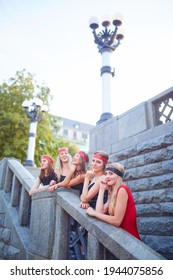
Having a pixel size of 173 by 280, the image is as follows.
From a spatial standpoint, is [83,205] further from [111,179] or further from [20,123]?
[20,123]

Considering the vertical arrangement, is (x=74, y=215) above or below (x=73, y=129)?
below

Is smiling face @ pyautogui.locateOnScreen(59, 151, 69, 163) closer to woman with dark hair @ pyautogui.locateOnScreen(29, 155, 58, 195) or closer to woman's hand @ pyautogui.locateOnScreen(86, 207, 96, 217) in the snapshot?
woman with dark hair @ pyautogui.locateOnScreen(29, 155, 58, 195)

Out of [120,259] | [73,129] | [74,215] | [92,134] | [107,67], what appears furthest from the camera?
[73,129]

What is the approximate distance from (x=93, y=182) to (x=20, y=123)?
12844 mm

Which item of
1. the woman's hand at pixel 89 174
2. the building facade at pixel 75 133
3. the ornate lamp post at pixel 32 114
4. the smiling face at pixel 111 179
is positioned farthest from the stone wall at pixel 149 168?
the building facade at pixel 75 133

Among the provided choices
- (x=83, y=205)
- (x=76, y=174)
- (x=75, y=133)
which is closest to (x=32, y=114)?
(x=76, y=174)

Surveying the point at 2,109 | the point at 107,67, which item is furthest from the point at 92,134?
the point at 2,109

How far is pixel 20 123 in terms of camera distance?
48.9 feet

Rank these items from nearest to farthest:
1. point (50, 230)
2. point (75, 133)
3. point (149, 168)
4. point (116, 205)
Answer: point (116, 205)
point (50, 230)
point (149, 168)
point (75, 133)

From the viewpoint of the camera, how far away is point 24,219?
13.1ft

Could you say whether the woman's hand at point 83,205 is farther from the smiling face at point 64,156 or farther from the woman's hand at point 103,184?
the smiling face at point 64,156

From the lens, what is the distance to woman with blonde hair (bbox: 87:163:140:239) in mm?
2162

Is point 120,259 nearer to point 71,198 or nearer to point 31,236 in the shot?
point 71,198
